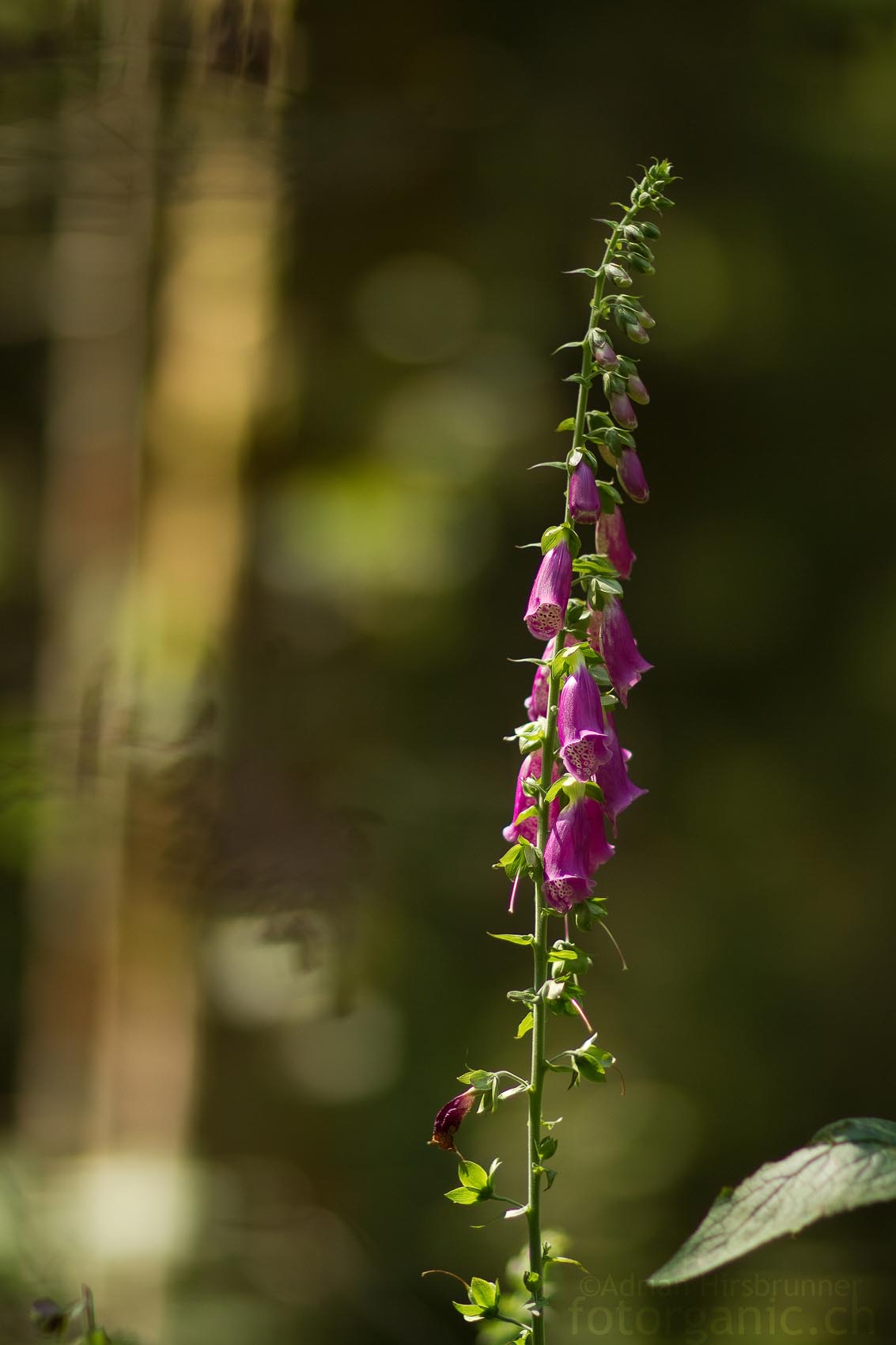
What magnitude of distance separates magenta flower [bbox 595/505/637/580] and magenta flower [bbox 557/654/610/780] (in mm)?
96

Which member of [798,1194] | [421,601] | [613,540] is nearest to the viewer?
[798,1194]

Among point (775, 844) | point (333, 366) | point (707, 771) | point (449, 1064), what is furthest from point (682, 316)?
point (449, 1064)

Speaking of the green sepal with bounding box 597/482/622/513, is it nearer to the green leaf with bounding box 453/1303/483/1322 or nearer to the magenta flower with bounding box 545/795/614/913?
A: the magenta flower with bounding box 545/795/614/913

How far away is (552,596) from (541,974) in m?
0.20

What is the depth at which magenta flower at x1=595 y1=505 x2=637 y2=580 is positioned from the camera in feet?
2.00

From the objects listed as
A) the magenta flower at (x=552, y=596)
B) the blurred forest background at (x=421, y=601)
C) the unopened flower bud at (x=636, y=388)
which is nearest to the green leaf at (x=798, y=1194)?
the magenta flower at (x=552, y=596)

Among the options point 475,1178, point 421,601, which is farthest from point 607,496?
point 421,601

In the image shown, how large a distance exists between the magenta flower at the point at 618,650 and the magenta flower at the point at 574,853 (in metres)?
0.08

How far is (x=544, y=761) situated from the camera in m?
0.54

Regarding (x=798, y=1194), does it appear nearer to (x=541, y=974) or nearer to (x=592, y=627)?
(x=541, y=974)

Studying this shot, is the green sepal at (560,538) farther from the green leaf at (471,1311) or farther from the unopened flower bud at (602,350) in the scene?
the green leaf at (471,1311)

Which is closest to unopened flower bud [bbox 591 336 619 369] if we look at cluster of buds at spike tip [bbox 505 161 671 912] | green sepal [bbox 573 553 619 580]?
cluster of buds at spike tip [bbox 505 161 671 912]

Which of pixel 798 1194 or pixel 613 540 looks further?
pixel 613 540

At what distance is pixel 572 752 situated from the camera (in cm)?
53
